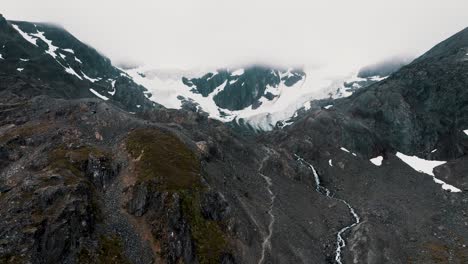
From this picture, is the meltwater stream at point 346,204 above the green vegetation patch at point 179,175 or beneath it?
beneath

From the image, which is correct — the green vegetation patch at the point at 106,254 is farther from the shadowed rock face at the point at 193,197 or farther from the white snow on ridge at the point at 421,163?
the white snow on ridge at the point at 421,163

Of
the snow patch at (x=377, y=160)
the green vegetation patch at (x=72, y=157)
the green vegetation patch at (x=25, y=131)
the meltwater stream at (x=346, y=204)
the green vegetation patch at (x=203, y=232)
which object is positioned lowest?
the snow patch at (x=377, y=160)

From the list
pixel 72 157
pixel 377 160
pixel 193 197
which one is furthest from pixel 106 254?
pixel 377 160

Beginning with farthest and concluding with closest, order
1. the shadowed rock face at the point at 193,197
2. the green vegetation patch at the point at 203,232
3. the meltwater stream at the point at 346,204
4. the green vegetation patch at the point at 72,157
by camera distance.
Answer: the meltwater stream at the point at 346,204 < the green vegetation patch at the point at 72,157 < the green vegetation patch at the point at 203,232 < the shadowed rock face at the point at 193,197

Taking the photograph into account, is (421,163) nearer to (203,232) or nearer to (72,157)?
(203,232)

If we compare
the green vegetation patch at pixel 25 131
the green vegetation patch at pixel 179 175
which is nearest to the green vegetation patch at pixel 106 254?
the green vegetation patch at pixel 179 175

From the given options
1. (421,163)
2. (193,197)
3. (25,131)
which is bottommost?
(421,163)

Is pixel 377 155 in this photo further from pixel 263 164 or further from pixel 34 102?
pixel 34 102

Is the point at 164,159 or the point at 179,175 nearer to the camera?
the point at 179,175

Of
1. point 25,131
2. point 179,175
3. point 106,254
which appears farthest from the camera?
point 25,131
